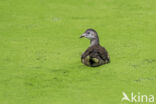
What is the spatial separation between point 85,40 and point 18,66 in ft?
8.88

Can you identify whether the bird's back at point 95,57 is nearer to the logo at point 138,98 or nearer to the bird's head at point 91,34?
the bird's head at point 91,34

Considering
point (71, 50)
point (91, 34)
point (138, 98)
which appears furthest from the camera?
point (71, 50)

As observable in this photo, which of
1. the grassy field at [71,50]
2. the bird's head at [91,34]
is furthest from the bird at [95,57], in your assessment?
the bird's head at [91,34]

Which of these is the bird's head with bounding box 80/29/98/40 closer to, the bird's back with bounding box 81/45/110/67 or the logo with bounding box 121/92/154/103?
the bird's back with bounding box 81/45/110/67

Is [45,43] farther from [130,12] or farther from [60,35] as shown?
[130,12]

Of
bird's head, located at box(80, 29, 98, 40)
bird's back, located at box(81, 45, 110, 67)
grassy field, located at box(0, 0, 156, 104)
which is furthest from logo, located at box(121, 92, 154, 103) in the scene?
bird's head, located at box(80, 29, 98, 40)

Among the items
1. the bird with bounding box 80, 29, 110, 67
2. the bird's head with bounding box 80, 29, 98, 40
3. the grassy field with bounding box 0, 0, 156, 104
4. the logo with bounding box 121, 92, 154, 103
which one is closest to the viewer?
the logo with bounding box 121, 92, 154, 103

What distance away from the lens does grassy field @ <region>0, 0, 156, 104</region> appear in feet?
27.7

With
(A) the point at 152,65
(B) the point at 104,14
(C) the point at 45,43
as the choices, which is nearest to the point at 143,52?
(A) the point at 152,65

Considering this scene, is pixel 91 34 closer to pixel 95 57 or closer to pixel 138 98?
pixel 95 57

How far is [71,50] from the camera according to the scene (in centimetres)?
1116

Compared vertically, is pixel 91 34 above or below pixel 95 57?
above

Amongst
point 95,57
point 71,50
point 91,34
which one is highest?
point 91,34

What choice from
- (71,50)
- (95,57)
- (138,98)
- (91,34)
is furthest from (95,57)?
(138,98)
